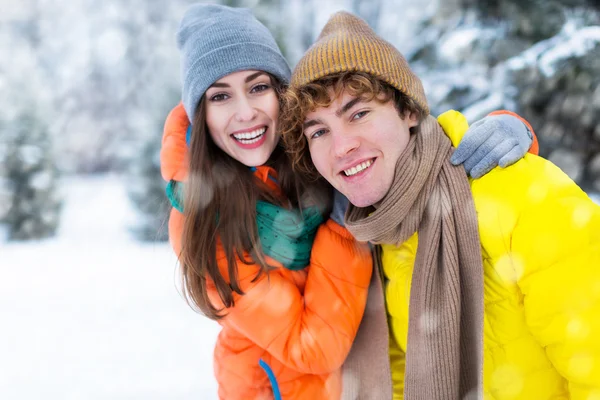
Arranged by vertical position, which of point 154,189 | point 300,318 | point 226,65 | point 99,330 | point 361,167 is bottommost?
point 99,330

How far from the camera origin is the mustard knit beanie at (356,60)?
161cm

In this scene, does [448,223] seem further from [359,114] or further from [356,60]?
[356,60]

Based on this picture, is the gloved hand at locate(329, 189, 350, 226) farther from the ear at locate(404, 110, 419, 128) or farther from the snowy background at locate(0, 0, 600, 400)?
the snowy background at locate(0, 0, 600, 400)

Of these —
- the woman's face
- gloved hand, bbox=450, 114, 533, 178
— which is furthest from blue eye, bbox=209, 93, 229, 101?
gloved hand, bbox=450, 114, 533, 178

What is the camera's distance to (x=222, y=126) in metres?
2.13

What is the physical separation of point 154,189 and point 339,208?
21.4ft

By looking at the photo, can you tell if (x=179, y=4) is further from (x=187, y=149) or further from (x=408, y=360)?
(x=408, y=360)

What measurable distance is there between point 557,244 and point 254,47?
1.49 meters

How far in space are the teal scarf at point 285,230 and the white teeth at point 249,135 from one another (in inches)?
11.6

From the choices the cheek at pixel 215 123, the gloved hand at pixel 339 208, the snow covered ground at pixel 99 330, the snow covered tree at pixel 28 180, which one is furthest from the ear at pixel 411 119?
the snow covered tree at pixel 28 180

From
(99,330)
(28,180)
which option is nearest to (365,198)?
(99,330)

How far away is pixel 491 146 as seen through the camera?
1.57m

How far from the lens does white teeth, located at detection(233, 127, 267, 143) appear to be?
2.13 meters

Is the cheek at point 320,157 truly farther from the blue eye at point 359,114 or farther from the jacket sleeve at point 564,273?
the jacket sleeve at point 564,273
